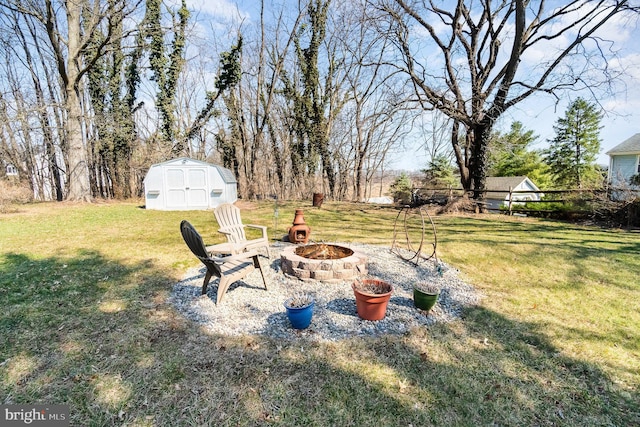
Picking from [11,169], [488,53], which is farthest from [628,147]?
[11,169]

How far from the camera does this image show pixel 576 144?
18.8 meters

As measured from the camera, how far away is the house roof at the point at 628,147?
14.7 m

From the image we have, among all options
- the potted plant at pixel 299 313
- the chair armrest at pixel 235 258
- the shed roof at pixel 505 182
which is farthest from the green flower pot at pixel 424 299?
the shed roof at pixel 505 182

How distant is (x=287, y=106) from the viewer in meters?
17.0

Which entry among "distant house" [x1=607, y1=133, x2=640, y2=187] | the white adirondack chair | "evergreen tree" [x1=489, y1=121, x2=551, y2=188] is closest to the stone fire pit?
the white adirondack chair

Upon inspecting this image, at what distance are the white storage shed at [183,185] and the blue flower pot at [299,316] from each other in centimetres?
984

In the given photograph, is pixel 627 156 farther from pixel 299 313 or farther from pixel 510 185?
pixel 299 313

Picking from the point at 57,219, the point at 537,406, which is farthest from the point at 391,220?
the point at 57,219

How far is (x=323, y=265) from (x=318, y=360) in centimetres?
155

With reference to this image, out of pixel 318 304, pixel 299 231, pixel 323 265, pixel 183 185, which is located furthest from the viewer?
pixel 183 185

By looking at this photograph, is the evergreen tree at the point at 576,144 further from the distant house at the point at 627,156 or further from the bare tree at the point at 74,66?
the bare tree at the point at 74,66
